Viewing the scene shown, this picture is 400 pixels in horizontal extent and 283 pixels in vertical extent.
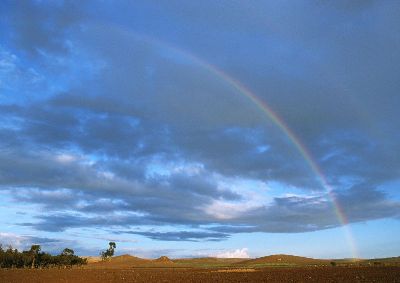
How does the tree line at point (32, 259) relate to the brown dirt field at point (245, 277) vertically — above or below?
above

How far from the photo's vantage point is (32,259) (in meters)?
178

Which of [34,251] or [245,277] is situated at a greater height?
[34,251]

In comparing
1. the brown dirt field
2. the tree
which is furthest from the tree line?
the brown dirt field

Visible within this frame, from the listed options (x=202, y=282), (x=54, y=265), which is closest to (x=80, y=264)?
(x=54, y=265)

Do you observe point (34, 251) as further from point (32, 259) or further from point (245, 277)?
point (245, 277)

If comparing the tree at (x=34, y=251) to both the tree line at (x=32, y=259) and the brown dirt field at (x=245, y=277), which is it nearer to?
the tree line at (x=32, y=259)

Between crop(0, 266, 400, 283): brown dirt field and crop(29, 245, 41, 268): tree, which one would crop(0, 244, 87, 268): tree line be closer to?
crop(29, 245, 41, 268): tree

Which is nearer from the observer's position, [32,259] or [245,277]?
[245,277]

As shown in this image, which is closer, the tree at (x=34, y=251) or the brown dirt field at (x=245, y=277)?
the brown dirt field at (x=245, y=277)

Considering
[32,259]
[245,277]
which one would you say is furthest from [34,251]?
[245,277]

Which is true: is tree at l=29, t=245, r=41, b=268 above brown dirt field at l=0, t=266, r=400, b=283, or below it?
above

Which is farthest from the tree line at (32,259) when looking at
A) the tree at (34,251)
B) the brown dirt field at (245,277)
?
the brown dirt field at (245,277)

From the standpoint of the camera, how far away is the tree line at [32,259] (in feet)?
574

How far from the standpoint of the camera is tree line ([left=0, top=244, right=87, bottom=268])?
574 feet
